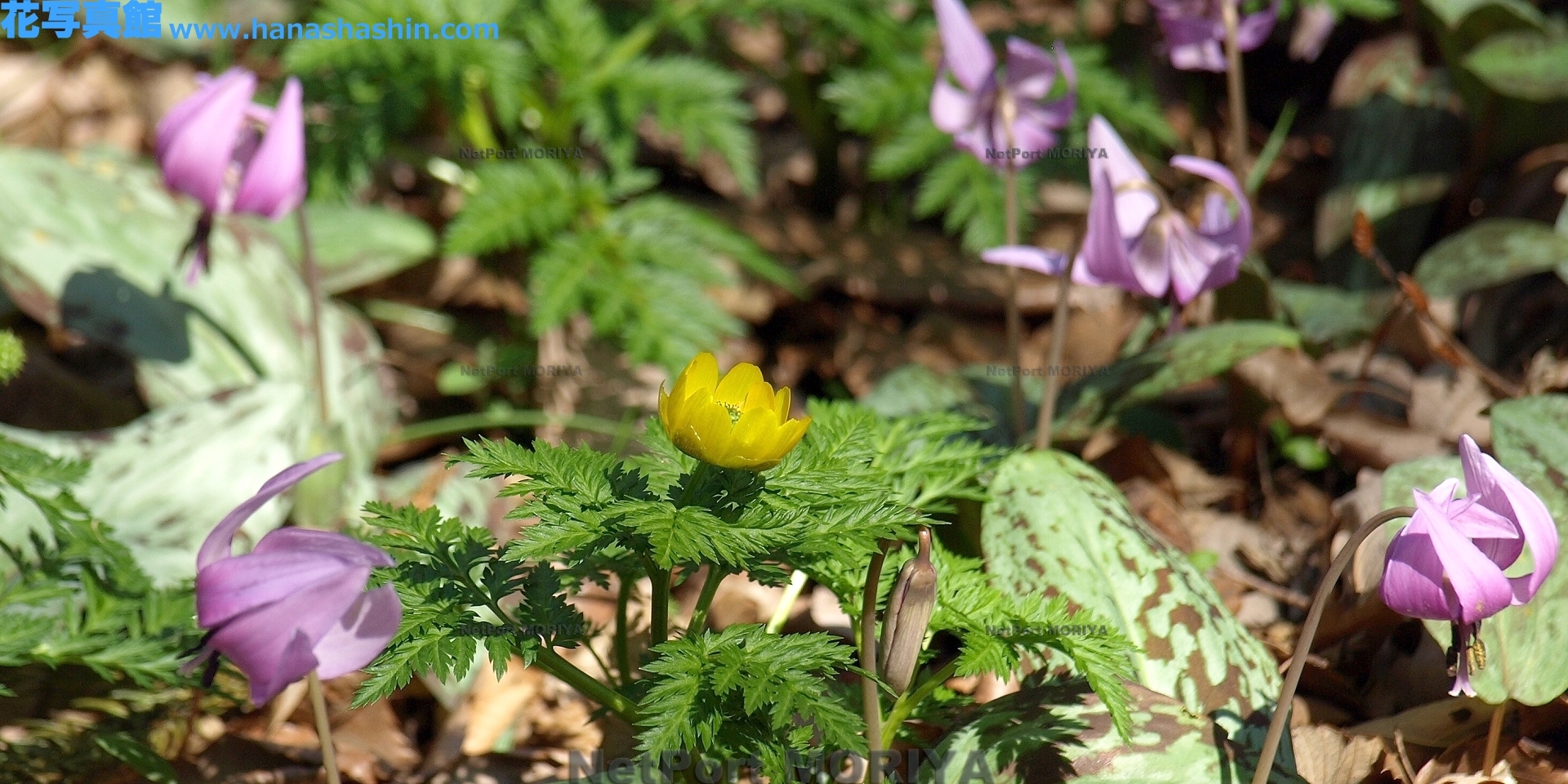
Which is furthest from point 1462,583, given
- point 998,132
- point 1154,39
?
point 1154,39

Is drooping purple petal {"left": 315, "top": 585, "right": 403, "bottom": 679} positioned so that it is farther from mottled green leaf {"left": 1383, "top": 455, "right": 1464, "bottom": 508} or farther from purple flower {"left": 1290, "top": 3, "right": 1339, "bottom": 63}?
purple flower {"left": 1290, "top": 3, "right": 1339, "bottom": 63}

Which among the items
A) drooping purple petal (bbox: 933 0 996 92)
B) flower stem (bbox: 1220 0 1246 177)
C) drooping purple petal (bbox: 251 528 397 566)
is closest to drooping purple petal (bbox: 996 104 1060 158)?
drooping purple petal (bbox: 933 0 996 92)

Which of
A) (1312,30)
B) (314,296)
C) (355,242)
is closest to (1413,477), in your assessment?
(1312,30)

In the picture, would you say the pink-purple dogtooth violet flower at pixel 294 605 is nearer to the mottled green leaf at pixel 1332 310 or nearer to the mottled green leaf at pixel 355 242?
the mottled green leaf at pixel 355 242

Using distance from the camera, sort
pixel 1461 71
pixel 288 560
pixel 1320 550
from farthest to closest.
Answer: pixel 1461 71 < pixel 1320 550 < pixel 288 560

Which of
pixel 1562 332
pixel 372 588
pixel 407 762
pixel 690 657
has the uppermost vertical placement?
pixel 372 588

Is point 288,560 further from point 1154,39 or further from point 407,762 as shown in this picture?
point 1154,39

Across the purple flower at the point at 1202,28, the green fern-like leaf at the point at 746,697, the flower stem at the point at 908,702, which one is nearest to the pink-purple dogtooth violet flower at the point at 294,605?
the green fern-like leaf at the point at 746,697
